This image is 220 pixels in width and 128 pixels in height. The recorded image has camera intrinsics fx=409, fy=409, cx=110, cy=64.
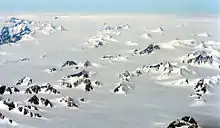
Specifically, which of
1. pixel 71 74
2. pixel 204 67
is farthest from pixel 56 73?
pixel 204 67

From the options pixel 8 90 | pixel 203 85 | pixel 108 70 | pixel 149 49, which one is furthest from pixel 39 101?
pixel 203 85

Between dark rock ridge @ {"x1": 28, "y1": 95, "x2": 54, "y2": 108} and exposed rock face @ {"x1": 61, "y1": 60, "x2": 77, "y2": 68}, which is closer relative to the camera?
dark rock ridge @ {"x1": 28, "y1": 95, "x2": 54, "y2": 108}

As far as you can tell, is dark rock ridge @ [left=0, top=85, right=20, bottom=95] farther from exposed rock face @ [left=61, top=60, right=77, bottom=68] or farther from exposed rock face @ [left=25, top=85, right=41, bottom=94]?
exposed rock face @ [left=61, top=60, right=77, bottom=68]

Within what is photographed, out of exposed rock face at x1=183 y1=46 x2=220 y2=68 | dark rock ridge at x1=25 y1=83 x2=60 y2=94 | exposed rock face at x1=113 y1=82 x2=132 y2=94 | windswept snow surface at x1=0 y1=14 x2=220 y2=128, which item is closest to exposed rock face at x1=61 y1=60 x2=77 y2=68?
windswept snow surface at x1=0 y1=14 x2=220 y2=128

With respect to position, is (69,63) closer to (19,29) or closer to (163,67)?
(19,29)

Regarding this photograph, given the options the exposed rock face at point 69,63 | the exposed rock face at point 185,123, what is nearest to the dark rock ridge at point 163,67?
the exposed rock face at point 185,123

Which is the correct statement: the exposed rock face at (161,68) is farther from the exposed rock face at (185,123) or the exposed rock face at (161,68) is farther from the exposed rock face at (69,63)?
the exposed rock face at (69,63)
